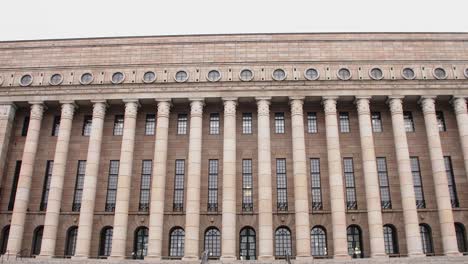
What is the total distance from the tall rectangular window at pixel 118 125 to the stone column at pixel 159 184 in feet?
15.0

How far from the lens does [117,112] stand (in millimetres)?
43156

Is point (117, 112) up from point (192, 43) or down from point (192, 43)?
down

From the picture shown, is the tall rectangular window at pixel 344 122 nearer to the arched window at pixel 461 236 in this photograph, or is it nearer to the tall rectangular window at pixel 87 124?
the arched window at pixel 461 236

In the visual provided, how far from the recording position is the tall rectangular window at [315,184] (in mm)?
39438

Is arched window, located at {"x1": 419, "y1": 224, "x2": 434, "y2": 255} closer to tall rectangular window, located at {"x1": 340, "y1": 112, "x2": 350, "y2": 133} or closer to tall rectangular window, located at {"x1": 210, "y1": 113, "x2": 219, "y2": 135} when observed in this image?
tall rectangular window, located at {"x1": 340, "y1": 112, "x2": 350, "y2": 133}

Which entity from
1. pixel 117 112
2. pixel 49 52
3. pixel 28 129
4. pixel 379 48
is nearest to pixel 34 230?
pixel 28 129

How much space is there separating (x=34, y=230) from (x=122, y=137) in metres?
10.8

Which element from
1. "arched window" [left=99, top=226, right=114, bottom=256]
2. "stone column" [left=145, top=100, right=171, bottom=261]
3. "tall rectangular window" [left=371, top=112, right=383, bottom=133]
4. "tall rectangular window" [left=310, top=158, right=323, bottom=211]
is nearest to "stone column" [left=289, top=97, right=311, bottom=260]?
"tall rectangular window" [left=310, top=158, right=323, bottom=211]

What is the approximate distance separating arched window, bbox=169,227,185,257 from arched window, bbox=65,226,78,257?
837 centimetres

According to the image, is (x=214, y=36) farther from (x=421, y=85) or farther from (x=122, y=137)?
(x=421, y=85)

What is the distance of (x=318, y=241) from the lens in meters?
38.8

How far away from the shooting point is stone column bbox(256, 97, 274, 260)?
118 ft

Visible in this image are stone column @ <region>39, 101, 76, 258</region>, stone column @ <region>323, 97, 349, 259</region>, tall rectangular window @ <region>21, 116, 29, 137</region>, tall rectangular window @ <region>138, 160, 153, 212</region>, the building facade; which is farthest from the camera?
tall rectangular window @ <region>21, 116, 29, 137</region>

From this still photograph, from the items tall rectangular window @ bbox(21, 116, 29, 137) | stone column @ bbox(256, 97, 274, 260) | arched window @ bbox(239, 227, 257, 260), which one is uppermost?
tall rectangular window @ bbox(21, 116, 29, 137)
